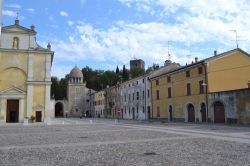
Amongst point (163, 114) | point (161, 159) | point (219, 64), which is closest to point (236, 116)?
point (219, 64)

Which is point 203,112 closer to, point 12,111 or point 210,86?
point 210,86

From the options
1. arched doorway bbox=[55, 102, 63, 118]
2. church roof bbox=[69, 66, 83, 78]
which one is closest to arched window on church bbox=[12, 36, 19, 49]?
church roof bbox=[69, 66, 83, 78]

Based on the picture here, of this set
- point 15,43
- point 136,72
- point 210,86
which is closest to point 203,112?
point 210,86

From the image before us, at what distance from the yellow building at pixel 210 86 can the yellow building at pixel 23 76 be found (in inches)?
815

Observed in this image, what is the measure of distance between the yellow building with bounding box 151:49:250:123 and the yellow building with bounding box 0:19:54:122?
67.9ft

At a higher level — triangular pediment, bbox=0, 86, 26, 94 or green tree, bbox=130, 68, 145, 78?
green tree, bbox=130, 68, 145, 78

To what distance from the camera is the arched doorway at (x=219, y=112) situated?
3583cm

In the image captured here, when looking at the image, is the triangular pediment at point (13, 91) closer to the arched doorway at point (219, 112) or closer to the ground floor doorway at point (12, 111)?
the ground floor doorway at point (12, 111)

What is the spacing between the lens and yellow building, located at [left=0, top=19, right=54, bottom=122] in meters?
46.3

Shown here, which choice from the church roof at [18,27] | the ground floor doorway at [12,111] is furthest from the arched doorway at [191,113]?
the church roof at [18,27]

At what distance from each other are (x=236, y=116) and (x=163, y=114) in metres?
17.6

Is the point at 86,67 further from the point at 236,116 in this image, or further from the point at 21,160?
the point at 21,160

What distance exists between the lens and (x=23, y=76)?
156 ft

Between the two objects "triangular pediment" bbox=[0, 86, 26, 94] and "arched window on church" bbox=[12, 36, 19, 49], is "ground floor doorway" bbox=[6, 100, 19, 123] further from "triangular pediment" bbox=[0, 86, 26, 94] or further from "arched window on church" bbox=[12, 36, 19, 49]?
"arched window on church" bbox=[12, 36, 19, 49]
